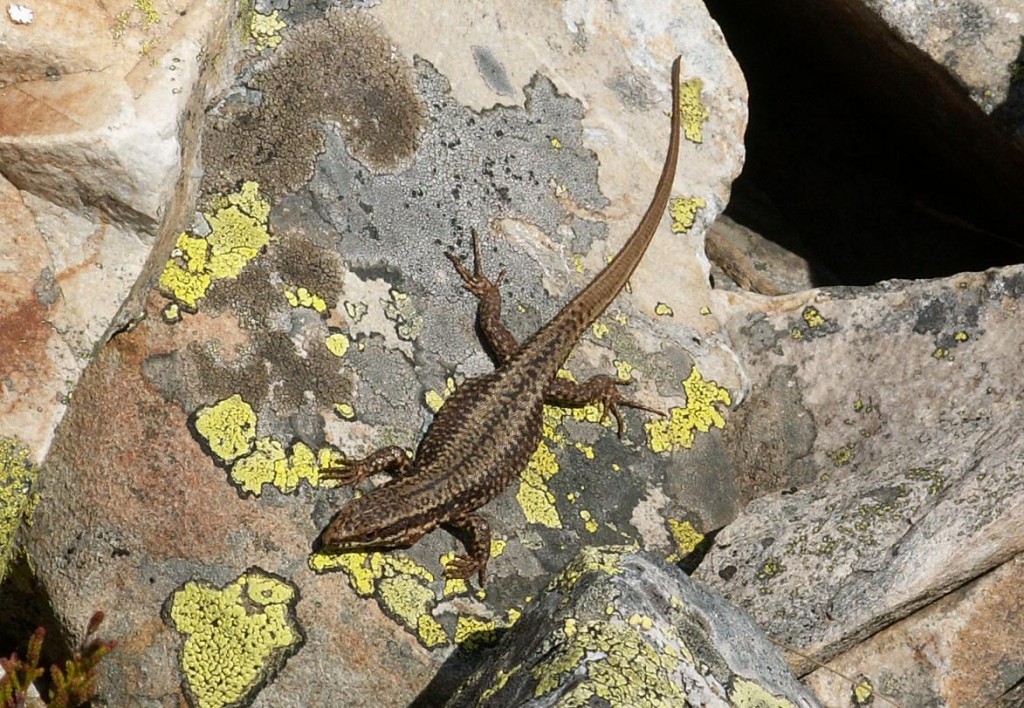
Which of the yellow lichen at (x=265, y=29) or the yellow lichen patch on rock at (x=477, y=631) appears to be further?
the yellow lichen at (x=265, y=29)

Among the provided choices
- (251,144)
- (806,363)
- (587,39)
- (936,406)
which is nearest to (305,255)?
(251,144)

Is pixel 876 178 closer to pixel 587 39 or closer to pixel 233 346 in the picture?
pixel 587 39

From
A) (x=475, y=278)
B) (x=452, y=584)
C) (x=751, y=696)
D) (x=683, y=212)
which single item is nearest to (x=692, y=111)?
(x=683, y=212)

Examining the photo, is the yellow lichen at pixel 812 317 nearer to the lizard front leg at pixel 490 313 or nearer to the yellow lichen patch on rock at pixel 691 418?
the yellow lichen patch on rock at pixel 691 418

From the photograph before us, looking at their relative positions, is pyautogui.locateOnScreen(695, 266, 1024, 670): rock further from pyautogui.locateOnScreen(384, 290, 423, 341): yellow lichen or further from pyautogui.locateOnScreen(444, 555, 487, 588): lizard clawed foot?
pyautogui.locateOnScreen(384, 290, 423, 341): yellow lichen

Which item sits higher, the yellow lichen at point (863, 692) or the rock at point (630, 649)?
the yellow lichen at point (863, 692)

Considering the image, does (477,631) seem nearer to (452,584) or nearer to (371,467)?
(452,584)

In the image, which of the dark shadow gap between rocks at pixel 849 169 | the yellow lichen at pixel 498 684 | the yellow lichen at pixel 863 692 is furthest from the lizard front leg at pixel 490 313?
the dark shadow gap between rocks at pixel 849 169
